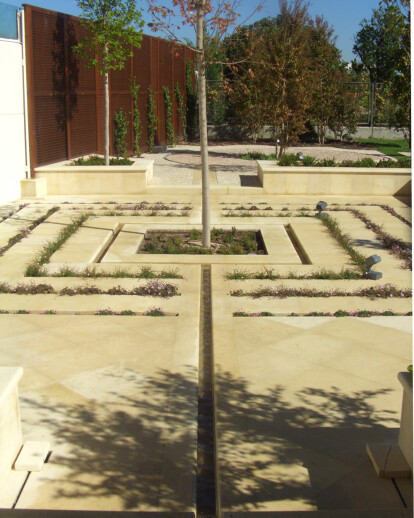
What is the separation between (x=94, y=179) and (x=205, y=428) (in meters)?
10.5

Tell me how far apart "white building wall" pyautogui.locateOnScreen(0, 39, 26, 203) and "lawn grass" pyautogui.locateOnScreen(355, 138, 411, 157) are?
13105 mm

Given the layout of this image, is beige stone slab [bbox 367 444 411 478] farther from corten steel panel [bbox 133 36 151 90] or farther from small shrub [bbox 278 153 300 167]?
corten steel panel [bbox 133 36 151 90]

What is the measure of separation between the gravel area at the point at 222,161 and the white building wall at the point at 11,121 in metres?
3.85

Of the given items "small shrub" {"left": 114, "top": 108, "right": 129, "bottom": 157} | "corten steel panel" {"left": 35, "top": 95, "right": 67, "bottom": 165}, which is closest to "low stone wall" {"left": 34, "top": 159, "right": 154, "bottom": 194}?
"corten steel panel" {"left": 35, "top": 95, "right": 67, "bottom": 165}

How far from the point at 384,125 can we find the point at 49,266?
23.3 m

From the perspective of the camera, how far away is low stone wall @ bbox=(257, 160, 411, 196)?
15.0 meters

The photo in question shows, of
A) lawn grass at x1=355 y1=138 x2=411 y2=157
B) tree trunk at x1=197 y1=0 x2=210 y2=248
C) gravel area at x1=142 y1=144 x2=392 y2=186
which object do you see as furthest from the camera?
lawn grass at x1=355 y1=138 x2=411 y2=157

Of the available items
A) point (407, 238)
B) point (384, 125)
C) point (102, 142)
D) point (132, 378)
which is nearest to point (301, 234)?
point (407, 238)

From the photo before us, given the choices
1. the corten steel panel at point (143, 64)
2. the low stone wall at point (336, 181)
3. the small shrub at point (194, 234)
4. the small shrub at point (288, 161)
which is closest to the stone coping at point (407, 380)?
the small shrub at point (194, 234)

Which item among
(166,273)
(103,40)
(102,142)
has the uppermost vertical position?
(103,40)

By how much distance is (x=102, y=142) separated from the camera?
18391mm

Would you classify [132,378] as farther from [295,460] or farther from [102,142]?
[102,142]

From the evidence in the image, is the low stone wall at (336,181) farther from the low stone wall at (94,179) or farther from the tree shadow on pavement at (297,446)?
the tree shadow on pavement at (297,446)

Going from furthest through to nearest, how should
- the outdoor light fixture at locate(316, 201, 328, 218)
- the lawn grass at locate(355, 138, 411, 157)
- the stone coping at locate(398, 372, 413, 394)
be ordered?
the lawn grass at locate(355, 138, 411, 157) < the outdoor light fixture at locate(316, 201, 328, 218) < the stone coping at locate(398, 372, 413, 394)
